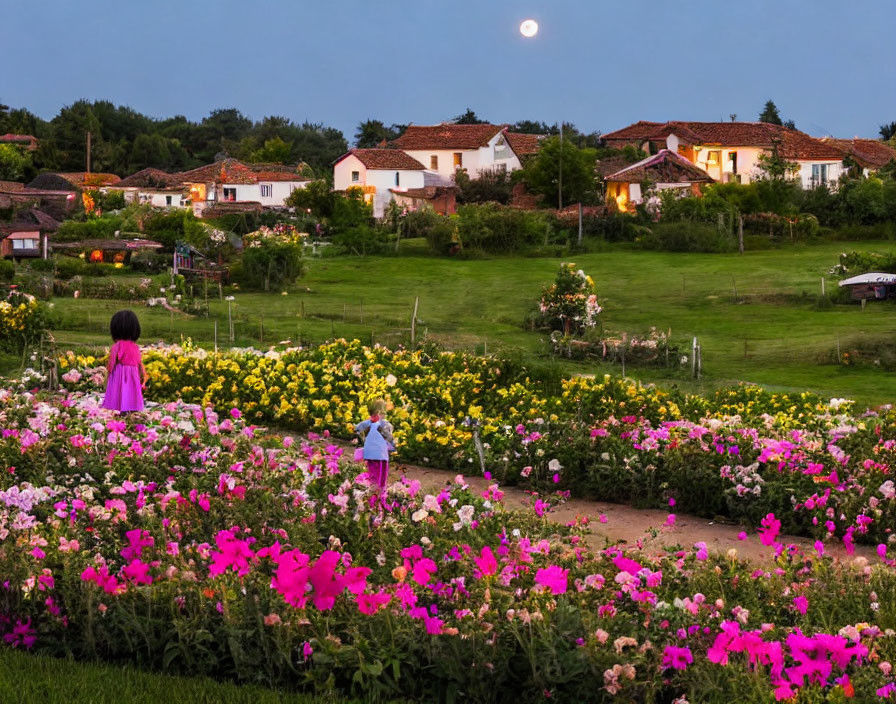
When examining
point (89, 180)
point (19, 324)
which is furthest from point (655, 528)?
point (89, 180)

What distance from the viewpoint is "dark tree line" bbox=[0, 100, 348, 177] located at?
9312 cm

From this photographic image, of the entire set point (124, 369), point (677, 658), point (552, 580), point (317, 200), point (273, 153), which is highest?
point (273, 153)

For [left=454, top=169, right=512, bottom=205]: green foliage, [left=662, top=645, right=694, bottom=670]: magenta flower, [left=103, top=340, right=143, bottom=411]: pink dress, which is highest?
[left=454, top=169, right=512, bottom=205]: green foliage

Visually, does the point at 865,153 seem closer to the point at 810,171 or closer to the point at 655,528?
the point at 810,171

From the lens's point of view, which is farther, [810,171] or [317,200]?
[810,171]

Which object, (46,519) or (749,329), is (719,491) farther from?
(749,329)

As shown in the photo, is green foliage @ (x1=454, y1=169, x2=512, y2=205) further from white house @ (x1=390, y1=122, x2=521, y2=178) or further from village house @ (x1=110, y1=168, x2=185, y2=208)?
village house @ (x1=110, y1=168, x2=185, y2=208)

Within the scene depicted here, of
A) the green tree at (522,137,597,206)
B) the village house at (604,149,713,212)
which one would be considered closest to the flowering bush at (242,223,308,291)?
the green tree at (522,137,597,206)

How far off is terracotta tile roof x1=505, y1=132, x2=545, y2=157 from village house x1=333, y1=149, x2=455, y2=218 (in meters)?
5.82

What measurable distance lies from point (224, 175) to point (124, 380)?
212 feet

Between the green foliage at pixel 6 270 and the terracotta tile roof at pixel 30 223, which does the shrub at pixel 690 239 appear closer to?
the green foliage at pixel 6 270

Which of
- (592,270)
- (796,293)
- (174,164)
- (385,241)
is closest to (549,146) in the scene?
(385,241)

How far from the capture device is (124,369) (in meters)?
11.6

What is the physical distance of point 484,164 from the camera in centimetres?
7450
